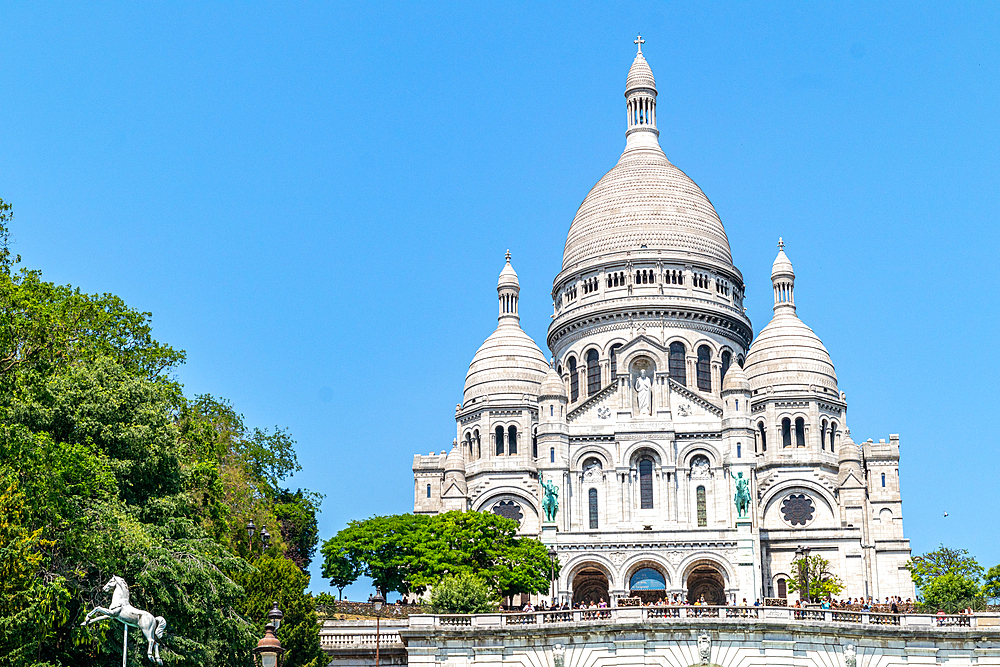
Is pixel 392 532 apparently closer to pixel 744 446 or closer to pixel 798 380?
pixel 744 446

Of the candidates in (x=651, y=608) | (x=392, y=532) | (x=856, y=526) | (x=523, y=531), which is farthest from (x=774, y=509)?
(x=651, y=608)

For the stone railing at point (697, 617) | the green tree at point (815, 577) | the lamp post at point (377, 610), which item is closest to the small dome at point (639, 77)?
the green tree at point (815, 577)

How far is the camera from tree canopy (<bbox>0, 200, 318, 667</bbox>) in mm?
41594

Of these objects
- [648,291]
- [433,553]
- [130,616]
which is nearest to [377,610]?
[433,553]

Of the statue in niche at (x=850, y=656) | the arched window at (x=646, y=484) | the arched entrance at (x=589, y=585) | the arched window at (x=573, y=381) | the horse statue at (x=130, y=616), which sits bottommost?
the statue in niche at (x=850, y=656)

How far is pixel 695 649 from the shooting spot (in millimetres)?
48531

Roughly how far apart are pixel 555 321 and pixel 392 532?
32.9m

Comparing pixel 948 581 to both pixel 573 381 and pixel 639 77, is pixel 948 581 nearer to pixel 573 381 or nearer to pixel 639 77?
pixel 573 381

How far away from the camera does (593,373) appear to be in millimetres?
107625

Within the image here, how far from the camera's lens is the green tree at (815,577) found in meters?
83.2

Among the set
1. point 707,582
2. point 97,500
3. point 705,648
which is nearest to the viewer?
point 97,500

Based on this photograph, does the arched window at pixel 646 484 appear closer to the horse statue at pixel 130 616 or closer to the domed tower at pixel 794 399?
the domed tower at pixel 794 399

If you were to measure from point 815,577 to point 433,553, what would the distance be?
2354 centimetres

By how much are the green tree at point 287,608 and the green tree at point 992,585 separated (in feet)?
115
